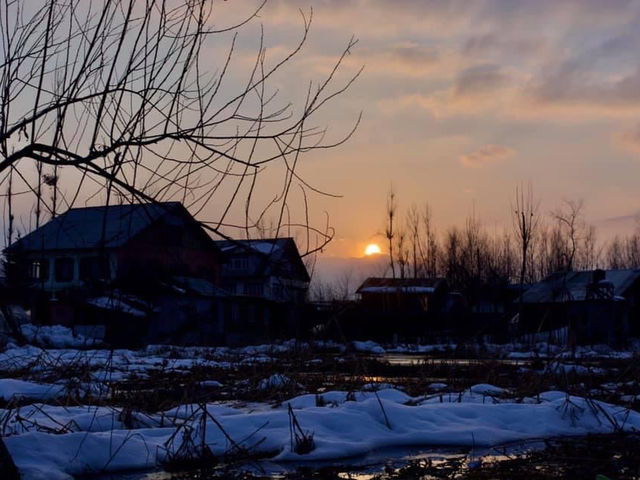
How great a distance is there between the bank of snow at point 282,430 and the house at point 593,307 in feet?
82.9

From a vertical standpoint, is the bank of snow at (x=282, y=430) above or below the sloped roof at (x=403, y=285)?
below

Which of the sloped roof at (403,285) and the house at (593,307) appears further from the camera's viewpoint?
the sloped roof at (403,285)

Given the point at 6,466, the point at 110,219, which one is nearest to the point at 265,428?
the point at 6,466

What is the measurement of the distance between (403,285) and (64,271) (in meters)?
20.7

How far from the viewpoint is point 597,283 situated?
118 ft

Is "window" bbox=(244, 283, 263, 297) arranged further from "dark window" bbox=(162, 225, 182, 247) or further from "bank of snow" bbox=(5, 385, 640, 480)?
"bank of snow" bbox=(5, 385, 640, 480)

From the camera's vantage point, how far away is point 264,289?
2141 inches

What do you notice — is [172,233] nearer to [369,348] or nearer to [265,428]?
[265,428]

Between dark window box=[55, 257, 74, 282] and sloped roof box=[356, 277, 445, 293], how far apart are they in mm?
18724

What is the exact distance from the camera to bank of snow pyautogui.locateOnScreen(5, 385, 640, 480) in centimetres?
389

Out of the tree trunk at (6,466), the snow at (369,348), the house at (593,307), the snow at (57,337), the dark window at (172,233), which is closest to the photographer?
the tree trunk at (6,466)

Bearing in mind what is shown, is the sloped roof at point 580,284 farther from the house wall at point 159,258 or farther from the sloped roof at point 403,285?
the house wall at point 159,258

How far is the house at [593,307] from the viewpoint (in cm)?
3281

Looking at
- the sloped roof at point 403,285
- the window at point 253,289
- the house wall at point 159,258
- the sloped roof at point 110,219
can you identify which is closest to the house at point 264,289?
the window at point 253,289
